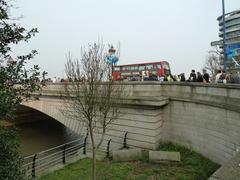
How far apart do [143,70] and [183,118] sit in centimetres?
1113

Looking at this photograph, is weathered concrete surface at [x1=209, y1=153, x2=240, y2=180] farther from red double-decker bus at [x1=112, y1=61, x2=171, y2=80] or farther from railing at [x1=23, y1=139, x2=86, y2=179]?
red double-decker bus at [x1=112, y1=61, x2=171, y2=80]

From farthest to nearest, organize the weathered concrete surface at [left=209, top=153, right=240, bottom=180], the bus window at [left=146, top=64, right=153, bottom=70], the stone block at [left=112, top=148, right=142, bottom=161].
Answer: the bus window at [left=146, top=64, right=153, bottom=70] < the stone block at [left=112, top=148, right=142, bottom=161] < the weathered concrete surface at [left=209, top=153, right=240, bottom=180]

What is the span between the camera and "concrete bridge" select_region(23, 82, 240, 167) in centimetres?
922

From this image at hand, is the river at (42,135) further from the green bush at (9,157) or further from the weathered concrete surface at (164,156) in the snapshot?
the green bush at (9,157)

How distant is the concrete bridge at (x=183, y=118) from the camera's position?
30.2 feet

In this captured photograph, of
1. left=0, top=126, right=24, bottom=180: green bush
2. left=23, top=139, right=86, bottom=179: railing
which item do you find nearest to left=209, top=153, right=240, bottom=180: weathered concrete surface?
left=0, top=126, right=24, bottom=180: green bush

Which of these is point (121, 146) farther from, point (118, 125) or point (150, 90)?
point (150, 90)

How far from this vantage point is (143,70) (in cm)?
2261

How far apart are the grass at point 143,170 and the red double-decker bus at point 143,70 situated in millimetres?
10628

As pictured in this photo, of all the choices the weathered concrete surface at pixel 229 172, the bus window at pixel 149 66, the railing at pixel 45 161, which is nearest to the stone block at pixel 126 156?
the railing at pixel 45 161

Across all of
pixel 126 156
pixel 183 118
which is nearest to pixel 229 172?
pixel 126 156

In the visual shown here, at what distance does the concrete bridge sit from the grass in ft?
2.45

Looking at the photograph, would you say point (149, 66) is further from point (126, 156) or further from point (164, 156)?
point (164, 156)

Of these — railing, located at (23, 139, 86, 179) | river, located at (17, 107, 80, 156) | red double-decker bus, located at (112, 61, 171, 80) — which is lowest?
river, located at (17, 107, 80, 156)
